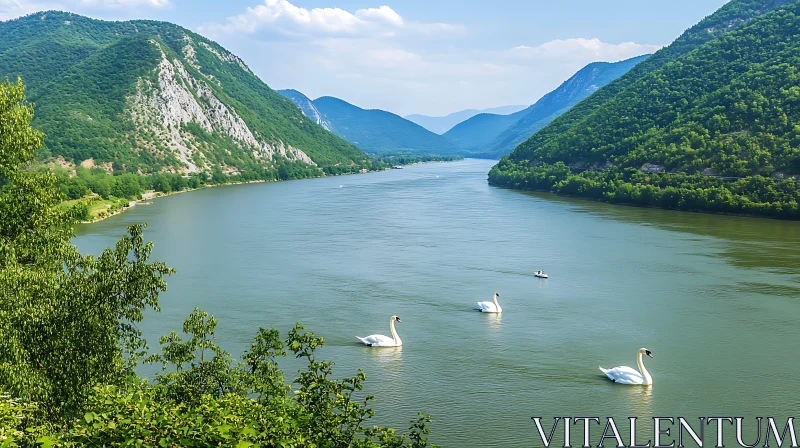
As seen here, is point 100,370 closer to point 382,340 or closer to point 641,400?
point 382,340

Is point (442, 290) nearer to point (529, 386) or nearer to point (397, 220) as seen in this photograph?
point (529, 386)

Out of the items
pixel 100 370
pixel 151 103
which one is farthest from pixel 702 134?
pixel 151 103

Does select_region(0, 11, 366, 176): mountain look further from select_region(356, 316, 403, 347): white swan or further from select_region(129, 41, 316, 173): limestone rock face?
select_region(356, 316, 403, 347): white swan

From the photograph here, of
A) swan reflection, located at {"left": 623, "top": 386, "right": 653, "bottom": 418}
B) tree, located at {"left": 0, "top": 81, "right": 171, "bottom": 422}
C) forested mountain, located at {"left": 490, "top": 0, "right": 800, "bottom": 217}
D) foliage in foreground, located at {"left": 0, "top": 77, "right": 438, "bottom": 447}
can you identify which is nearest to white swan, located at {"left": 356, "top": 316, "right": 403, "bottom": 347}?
swan reflection, located at {"left": 623, "top": 386, "right": 653, "bottom": 418}

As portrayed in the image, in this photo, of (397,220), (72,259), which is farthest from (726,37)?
(72,259)

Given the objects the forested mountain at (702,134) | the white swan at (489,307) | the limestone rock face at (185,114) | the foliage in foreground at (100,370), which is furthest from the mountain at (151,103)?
the foliage in foreground at (100,370)

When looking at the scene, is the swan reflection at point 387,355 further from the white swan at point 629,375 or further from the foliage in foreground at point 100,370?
the foliage in foreground at point 100,370
